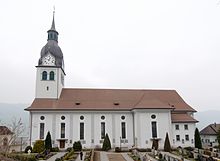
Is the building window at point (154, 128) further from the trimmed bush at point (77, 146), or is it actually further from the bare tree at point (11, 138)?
the bare tree at point (11, 138)

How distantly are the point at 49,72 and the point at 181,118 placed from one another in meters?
25.8

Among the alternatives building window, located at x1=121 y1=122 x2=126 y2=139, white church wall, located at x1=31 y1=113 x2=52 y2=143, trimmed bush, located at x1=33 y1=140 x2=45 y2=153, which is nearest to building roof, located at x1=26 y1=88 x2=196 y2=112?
white church wall, located at x1=31 y1=113 x2=52 y2=143

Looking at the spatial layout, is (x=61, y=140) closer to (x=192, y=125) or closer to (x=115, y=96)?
(x=115, y=96)

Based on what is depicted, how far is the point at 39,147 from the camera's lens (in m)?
39.4

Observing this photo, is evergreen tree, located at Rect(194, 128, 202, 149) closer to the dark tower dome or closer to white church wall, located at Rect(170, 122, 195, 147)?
white church wall, located at Rect(170, 122, 195, 147)

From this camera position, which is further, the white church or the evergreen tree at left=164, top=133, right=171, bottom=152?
the white church

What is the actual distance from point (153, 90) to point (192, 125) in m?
10.7

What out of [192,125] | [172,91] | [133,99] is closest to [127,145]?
[133,99]

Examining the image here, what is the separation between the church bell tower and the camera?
46062 mm

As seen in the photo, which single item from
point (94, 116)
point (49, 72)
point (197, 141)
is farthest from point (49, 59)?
point (197, 141)

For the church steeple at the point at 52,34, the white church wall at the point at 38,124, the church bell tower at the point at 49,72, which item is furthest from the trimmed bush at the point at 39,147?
the church steeple at the point at 52,34

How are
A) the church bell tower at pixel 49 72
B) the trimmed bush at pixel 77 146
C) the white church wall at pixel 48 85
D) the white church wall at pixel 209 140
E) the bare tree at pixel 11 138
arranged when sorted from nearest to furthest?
the bare tree at pixel 11 138 → the trimmed bush at pixel 77 146 → the white church wall at pixel 48 85 → the church bell tower at pixel 49 72 → the white church wall at pixel 209 140

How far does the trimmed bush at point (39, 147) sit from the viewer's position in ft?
128

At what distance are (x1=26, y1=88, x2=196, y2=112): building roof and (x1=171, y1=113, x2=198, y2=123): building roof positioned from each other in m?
1.29
